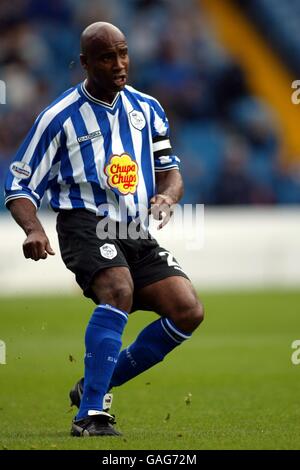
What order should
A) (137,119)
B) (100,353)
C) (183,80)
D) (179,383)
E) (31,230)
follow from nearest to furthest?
1. (100,353)
2. (31,230)
3. (137,119)
4. (179,383)
5. (183,80)

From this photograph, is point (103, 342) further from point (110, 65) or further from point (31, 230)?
Answer: point (110, 65)

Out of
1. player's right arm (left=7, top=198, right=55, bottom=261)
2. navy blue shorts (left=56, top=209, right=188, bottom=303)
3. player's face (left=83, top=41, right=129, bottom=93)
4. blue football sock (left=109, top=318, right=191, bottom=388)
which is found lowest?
blue football sock (left=109, top=318, right=191, bottom=388)

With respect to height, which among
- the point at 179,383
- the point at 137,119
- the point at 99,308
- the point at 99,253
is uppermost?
the point at 137,119

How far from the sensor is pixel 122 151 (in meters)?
5.91

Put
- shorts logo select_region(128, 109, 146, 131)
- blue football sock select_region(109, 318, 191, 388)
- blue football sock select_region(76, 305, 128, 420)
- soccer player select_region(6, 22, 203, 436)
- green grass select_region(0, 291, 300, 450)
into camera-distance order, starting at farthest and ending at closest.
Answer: shorts logo select_region(128, 109, 146, 131) < blue football sock select_region(109, 318, 191, 388) < soccer player select_region(6, 22, 203, 436) < blue football sock select_region(76, 305, 128, 420) < green grass select_region(0, 291, 300, 450)

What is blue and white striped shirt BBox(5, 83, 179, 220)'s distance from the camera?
5793 millimetres

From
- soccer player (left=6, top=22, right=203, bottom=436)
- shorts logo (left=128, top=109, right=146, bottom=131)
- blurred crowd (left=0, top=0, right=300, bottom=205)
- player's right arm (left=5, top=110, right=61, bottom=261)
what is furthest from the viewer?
blurred crowd (left=0, top=0, right=300, bottom=205)

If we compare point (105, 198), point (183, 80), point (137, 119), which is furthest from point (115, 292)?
point (183, 80)

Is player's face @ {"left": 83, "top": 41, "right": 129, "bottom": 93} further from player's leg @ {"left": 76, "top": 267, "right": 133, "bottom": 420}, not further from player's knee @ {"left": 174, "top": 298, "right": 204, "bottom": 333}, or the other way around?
player's knee @ {"left": 174, "top": 298, "right": 204, "bottom": 333}

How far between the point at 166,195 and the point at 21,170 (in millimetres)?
804

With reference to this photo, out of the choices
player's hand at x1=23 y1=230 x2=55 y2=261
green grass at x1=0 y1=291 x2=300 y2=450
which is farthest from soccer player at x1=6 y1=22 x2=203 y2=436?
green grass at x1=0 y1=291 x2=300 y2=450

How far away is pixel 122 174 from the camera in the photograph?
5.84 m

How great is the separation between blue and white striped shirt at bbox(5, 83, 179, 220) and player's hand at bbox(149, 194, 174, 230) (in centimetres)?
15

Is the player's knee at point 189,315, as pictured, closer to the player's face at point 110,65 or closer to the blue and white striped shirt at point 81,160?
the blue and white striped shirt at point 81,160
